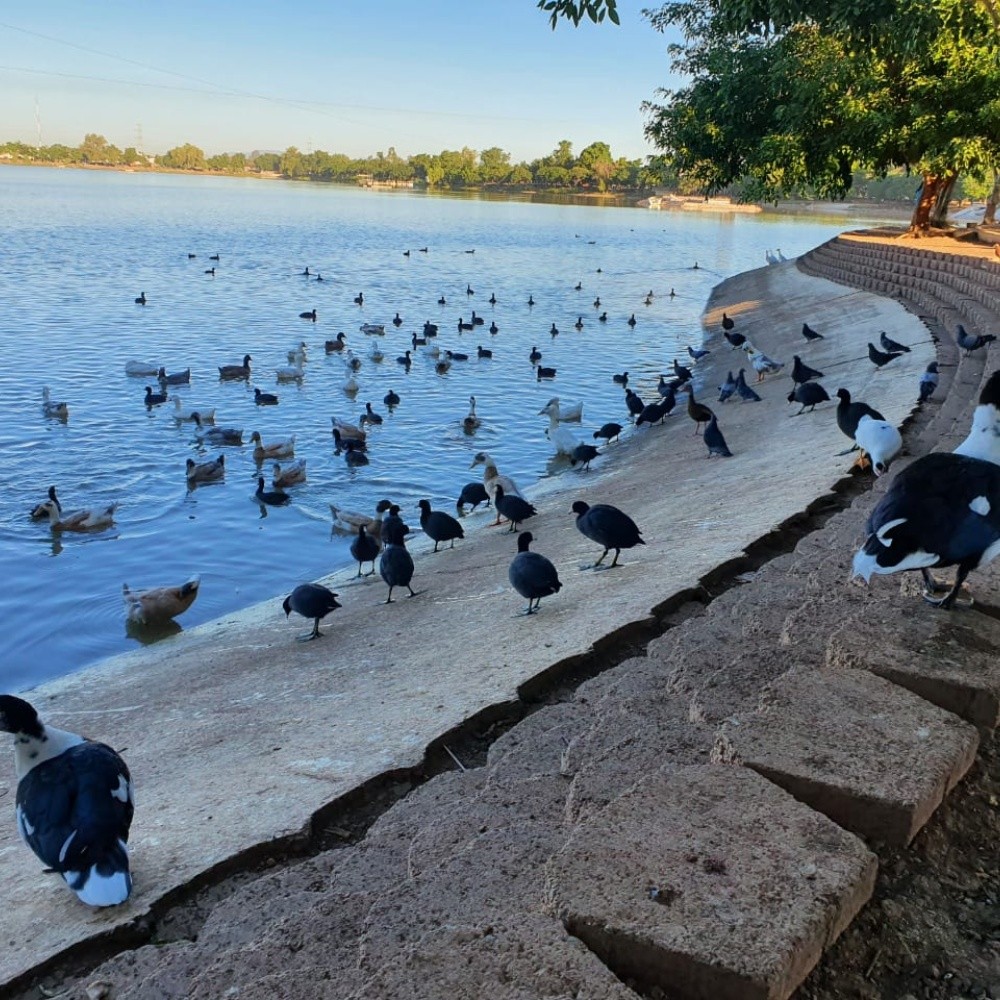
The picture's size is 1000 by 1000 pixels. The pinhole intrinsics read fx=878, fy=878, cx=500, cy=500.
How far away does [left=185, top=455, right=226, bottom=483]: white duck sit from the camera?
1580 cm

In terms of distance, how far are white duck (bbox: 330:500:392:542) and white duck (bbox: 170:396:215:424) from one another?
6.75 metres

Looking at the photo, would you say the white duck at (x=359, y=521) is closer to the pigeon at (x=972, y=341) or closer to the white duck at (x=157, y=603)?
the white duck at (x=157, y=603)

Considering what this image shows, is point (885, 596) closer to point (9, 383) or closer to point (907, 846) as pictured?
point (907, 846)

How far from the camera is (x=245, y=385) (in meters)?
23.8

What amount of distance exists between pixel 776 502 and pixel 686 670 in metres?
5.70

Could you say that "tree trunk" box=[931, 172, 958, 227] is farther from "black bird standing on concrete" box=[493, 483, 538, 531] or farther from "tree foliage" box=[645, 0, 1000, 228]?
"black bird standing on concrete" box=[493, 483, 538, 531]

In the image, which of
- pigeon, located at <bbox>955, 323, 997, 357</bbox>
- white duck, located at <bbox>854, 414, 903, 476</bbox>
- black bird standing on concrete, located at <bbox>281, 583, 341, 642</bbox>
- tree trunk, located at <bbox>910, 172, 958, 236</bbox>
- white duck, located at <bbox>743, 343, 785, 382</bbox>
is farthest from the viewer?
tree trunk, located at <bbox>910, 172, 958, 236</bbox>

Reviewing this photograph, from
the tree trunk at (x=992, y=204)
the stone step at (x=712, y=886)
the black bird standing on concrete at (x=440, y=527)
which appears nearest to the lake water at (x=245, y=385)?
the black bird standing on concrete at (x=440, y=527)

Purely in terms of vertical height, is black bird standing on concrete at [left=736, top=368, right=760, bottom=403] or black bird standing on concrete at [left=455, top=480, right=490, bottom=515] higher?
black bird standing on concrete at [left=736, top=368, right=760, bottom=403]

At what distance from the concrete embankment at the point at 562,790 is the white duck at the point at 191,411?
11.7 meters

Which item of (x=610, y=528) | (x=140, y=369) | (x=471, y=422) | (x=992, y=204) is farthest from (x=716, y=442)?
(x=992, y=204)

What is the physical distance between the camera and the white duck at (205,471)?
1580 cm

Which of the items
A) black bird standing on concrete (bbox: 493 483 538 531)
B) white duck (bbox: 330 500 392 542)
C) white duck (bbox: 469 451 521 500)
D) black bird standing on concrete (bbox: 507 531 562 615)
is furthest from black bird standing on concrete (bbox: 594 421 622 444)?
black bird standing on concrete (bbox: 507 531 562 615)

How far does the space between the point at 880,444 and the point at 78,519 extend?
437 inches
